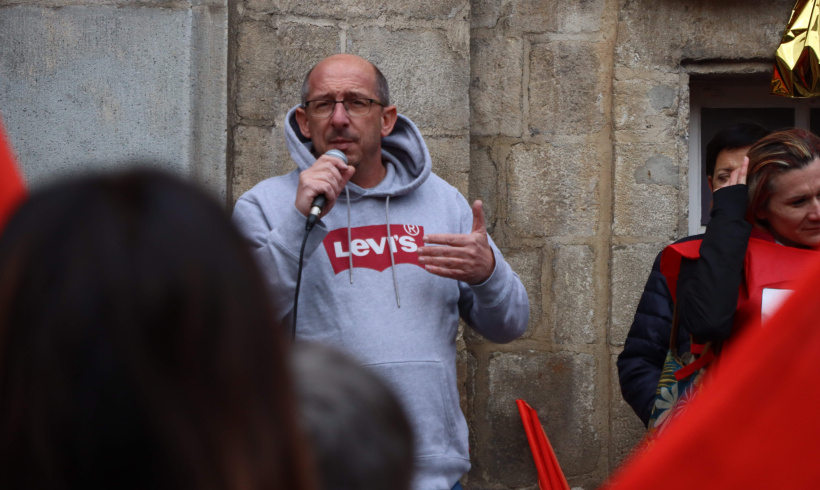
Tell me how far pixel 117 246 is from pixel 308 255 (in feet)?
5.26

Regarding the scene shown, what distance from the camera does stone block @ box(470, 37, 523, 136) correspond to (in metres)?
3.66

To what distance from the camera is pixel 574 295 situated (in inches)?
143

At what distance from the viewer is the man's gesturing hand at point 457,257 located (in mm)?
2168

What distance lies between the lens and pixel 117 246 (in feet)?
1.86

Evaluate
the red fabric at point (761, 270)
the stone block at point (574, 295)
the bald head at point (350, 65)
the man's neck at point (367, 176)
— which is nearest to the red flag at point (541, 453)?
the stone block at point (574, 295)

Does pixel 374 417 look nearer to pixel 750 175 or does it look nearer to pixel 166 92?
pixel 750 175

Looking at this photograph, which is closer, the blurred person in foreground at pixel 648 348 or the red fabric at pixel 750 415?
the red fabric at pixel 750 415

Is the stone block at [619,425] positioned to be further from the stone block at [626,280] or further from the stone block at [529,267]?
the stone block at [529,267]

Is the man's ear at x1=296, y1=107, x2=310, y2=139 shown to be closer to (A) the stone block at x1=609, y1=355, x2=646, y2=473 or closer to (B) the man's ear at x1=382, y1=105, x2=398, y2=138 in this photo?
(B) the man's ear at x1=382, y1=105, x2=398, y2=138

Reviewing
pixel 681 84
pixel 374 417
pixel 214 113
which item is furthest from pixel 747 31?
pixel 374 417

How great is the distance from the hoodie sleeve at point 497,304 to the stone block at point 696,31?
5.40 feet

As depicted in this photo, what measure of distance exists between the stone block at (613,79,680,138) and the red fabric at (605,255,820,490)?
2.86 m

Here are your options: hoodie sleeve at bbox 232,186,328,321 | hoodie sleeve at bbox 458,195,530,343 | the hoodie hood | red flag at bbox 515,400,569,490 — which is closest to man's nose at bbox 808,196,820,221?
hoodie sleeve at bbox 458,195,530,343

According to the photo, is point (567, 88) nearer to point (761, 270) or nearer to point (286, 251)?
point (761, 270)
